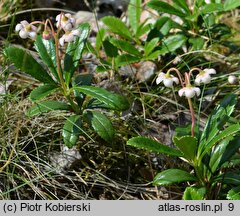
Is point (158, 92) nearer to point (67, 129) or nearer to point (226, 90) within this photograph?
point (226, 90)

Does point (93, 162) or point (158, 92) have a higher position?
point (158, 92)

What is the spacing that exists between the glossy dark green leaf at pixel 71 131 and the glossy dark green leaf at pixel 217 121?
524 mm

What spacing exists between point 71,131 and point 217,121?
2.03 feet

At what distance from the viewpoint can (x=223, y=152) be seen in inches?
88.0

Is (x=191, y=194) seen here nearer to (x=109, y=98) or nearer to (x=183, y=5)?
(x=109, y=98)

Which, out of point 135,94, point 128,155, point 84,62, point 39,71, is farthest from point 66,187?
point 84,62

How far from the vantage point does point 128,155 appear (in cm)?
251

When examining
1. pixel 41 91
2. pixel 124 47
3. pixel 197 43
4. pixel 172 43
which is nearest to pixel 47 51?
pixel 41 91

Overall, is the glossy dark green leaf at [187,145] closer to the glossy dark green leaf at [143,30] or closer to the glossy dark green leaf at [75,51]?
the glossy dark green leaf at [75,51]

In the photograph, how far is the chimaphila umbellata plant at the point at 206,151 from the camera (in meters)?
2.11

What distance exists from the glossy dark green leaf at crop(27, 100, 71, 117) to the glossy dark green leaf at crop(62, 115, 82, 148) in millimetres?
93

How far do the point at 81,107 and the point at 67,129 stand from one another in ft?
0.72

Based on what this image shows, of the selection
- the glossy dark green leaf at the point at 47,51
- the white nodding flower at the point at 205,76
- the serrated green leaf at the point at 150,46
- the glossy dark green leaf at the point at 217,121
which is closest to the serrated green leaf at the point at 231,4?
the serrated green leaf at the point at 150,46

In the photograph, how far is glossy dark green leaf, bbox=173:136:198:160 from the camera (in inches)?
82.3
